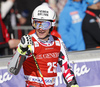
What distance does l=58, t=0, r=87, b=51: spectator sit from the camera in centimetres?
628

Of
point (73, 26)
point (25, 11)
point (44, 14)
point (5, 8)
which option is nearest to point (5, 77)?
point (44, 14)

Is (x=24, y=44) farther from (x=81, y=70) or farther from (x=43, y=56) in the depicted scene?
(x=81, y=70)

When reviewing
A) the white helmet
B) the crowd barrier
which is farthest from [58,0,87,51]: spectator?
the white helmet

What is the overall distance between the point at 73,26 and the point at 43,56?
7.74 ft

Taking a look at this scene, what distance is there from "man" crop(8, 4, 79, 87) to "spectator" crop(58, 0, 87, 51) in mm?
2057

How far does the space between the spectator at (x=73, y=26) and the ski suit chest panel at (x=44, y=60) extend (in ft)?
6.96

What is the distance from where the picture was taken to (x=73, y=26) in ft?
20.7

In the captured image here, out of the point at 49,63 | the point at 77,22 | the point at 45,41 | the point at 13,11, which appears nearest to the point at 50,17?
the point at 45,41

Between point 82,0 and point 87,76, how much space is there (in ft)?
6.63

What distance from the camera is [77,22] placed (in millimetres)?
6289

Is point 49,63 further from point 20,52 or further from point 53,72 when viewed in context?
point 20,52

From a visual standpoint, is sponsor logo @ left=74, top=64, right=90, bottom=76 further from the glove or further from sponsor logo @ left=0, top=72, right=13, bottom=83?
the glove

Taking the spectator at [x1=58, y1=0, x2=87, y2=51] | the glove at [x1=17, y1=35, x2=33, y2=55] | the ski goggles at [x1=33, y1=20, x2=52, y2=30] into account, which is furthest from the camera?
the spectator at [x1=58, y1=0, x2=87, y2=51]

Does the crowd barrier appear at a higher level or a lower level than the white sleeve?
lower
